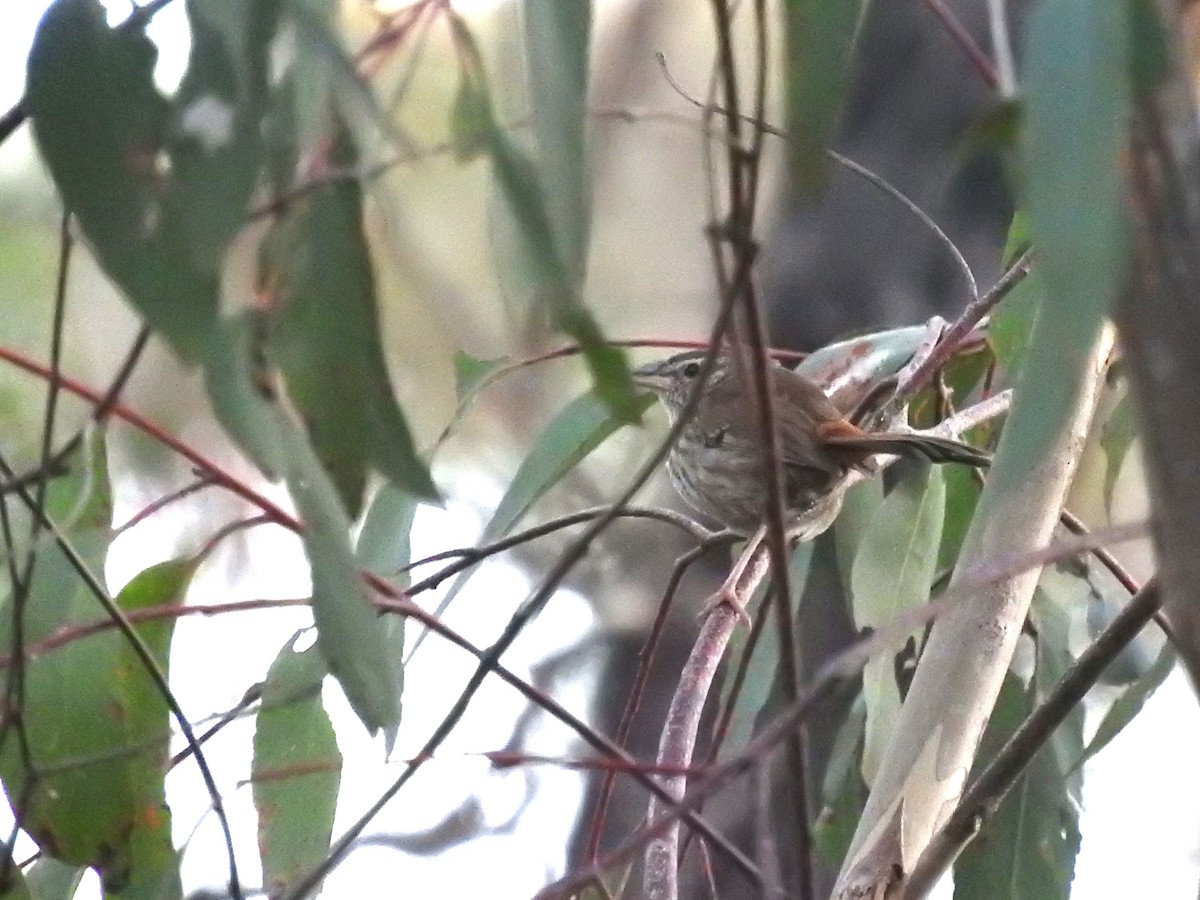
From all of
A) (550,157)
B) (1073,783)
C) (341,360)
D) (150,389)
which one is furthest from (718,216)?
(150,389)

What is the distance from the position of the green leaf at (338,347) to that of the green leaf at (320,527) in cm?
2

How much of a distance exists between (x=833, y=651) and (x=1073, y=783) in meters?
1.44

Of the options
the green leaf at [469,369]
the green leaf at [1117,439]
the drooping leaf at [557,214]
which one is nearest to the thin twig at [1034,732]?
the drooping leaf at [557,214]

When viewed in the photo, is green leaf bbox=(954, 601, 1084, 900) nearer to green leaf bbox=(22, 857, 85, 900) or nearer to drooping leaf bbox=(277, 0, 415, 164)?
green leaf bbox=(22, 857, 85, 900)

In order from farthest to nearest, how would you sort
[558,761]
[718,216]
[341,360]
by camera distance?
→ 1. [558,761]
2. [341,360]
3. [718,216]

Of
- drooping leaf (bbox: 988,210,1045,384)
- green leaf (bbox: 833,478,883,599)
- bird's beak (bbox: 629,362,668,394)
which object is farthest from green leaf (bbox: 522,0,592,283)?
bird's beak (bbox: 629,362,668,394)

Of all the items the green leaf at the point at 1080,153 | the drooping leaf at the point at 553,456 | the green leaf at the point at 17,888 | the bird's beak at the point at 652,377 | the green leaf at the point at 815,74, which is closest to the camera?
the green leaf at the point at 1080,153

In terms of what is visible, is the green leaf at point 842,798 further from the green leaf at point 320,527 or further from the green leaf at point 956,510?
the green leaf at point 320,527

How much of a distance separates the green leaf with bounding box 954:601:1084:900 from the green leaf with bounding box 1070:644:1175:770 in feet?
0.31

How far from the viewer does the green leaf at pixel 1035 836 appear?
1664 millimetres

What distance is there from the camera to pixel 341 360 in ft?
2.95

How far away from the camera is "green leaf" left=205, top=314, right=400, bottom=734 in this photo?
2.78 feet

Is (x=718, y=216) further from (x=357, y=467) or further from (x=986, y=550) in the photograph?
(x=986, y=550)

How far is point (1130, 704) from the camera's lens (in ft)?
4.96
